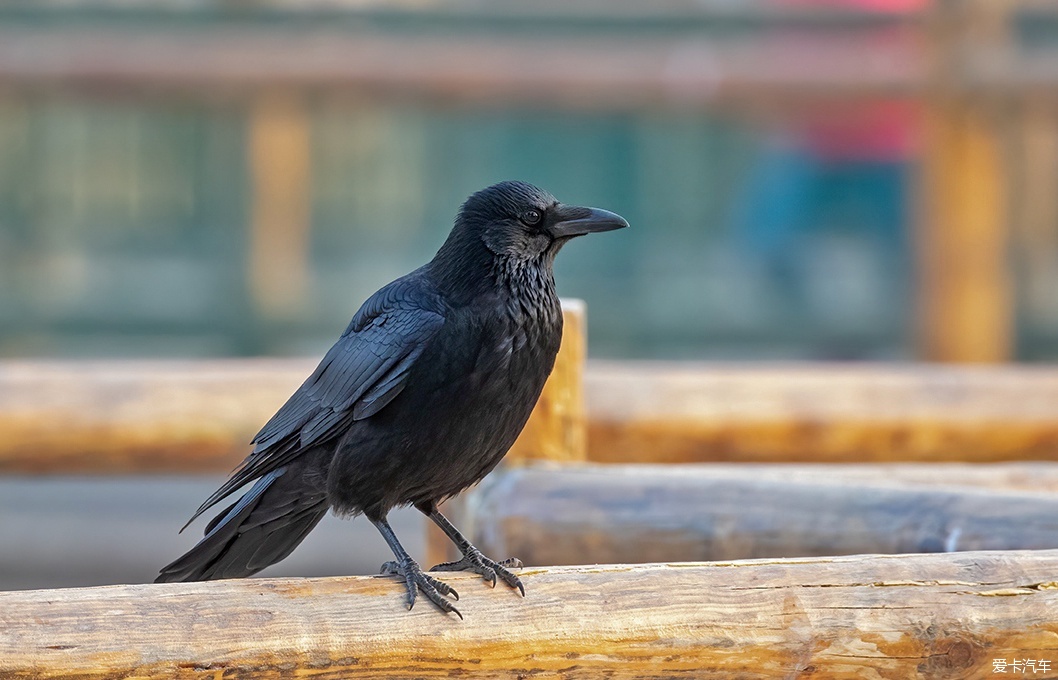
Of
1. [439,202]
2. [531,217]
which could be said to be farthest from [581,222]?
[439,202]

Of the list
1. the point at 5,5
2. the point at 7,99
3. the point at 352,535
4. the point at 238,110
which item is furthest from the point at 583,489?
the point at 5,5

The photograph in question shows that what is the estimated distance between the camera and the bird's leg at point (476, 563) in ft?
6.38

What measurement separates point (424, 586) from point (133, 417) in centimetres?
169

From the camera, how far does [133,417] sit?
3.35 meters

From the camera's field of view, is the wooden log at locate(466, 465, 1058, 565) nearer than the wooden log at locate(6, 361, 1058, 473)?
Yes

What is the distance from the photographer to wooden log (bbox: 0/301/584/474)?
10.9 ft

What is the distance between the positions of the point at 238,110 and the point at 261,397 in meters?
2.60

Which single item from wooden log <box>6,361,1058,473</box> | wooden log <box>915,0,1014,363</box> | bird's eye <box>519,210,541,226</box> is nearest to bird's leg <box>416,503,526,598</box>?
bird's eye <box>519,210,541,226</box>

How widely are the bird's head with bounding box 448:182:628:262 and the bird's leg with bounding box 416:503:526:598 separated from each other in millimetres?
496

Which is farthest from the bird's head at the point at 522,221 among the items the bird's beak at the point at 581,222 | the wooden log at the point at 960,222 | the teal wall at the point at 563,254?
the teal wall at the point at 563,254

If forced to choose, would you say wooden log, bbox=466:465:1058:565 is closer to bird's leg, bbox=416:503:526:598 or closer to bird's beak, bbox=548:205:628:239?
bird's leg, bbox=416:503:526:598

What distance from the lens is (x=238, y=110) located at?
5617mm

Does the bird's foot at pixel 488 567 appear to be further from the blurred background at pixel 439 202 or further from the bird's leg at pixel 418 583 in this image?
the blurred background at pixel 439 202

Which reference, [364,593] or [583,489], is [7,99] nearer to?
[583,489]
